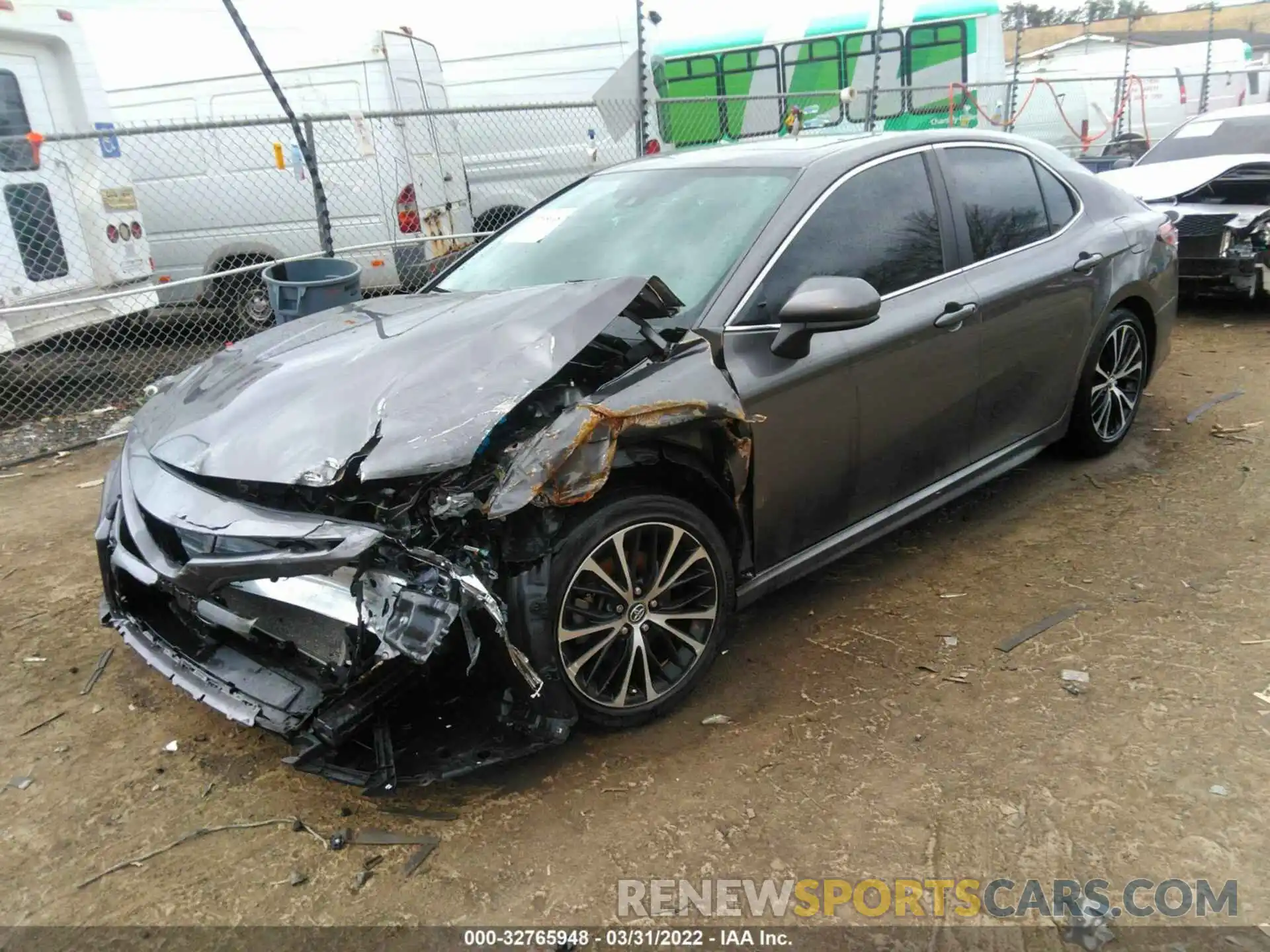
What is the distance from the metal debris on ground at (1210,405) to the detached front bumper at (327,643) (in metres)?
4.63

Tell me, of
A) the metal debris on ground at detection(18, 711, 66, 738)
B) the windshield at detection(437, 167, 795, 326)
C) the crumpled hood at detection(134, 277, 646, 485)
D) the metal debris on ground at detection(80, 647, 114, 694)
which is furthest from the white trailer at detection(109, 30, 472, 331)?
the metal debris on ground at detection(18, 711, 66, 738)

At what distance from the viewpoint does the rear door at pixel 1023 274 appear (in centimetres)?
377

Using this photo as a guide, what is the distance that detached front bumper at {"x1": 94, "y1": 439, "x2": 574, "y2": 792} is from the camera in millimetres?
2297

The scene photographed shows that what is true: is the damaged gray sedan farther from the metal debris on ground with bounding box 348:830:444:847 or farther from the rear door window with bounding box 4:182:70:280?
the rear door window with bounding box 4:182:70:280

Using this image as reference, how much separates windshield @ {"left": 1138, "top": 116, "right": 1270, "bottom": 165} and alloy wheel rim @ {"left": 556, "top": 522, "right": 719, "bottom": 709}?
7.92m

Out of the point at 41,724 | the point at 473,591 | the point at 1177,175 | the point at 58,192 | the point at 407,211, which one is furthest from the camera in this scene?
the point at 407,211

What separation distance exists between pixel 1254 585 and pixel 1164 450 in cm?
156

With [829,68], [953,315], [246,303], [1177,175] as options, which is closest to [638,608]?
[953,315]

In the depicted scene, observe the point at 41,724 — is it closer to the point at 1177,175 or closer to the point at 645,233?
the point at 645,233

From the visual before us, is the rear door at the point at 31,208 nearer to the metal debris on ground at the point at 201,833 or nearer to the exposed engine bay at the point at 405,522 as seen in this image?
the exposed engine bay at the point at 405,522

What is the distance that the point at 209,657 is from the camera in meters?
2.71

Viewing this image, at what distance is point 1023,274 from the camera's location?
3891 millimetres

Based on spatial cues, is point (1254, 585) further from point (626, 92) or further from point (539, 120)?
point (539, 120)

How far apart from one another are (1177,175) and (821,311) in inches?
270
